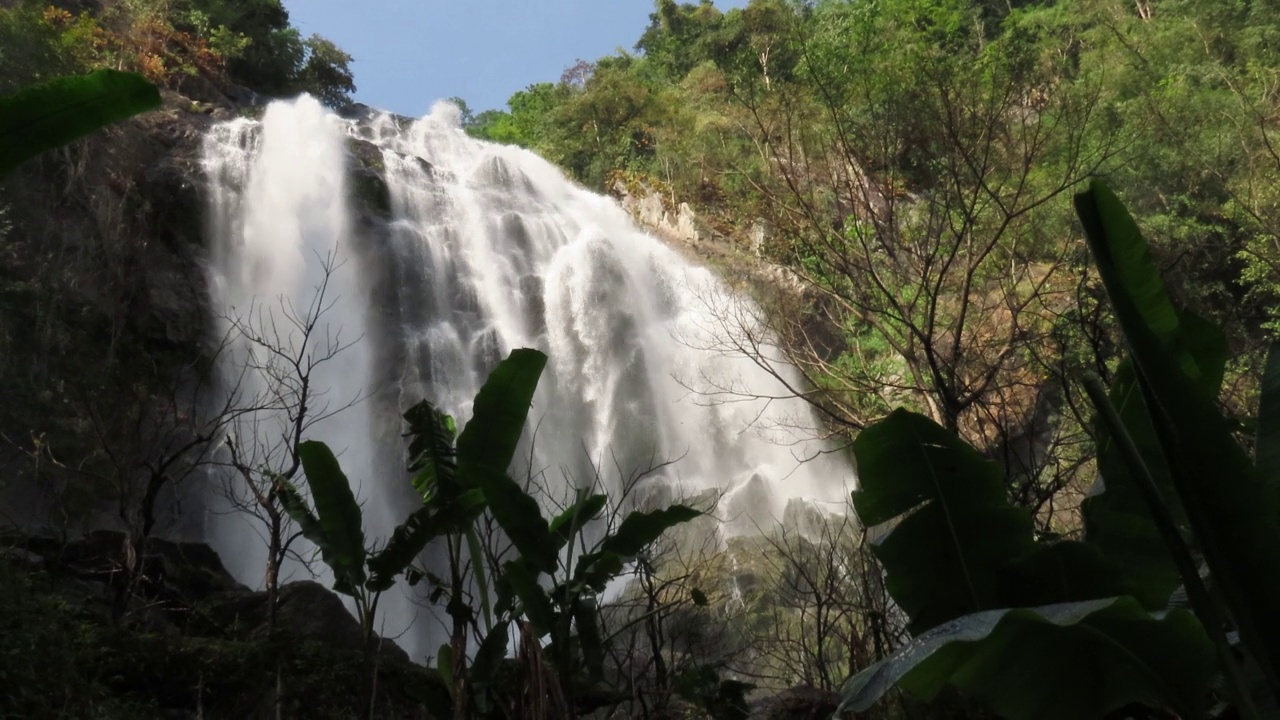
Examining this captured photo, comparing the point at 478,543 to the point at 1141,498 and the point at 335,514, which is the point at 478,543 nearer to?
the point at 335,514

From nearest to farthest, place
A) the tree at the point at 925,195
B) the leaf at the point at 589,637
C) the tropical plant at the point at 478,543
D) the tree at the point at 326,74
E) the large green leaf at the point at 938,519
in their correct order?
the large green leaf at the point at 938,519 → the tropical plant at the point at 478,543 → the leaf at the point at 589,637 → the tree at the point at 925,195 → the tree at the point at 326,74

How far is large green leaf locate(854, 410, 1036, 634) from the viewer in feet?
9.46

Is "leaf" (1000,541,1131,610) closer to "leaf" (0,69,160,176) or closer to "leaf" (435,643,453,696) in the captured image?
"leaf" (435,643,453,696)

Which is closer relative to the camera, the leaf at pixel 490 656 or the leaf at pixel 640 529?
the leaf at pixel 490 656

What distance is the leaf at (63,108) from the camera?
2.72m

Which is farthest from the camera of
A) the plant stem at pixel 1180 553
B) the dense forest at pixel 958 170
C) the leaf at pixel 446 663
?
the dense forest at pixel 958 170

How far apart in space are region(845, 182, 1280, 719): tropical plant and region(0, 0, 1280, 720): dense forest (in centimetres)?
1

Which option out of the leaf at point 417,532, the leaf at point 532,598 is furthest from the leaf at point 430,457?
the leaf at point 532,598

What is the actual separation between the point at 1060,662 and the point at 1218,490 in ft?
2.35

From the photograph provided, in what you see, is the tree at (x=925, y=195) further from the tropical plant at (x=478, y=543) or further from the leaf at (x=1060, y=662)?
the leaf at (x=1060, y=662)

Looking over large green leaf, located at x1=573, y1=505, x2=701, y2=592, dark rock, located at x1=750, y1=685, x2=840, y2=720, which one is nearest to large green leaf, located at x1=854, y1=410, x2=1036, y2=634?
large green leaf, located at x1=573, y1=505, x2=701, y2=592

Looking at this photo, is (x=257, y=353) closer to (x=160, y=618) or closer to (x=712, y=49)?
(x=160, y=618)

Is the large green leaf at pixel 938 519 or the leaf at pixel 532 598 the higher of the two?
the leaf at pixel 532 598

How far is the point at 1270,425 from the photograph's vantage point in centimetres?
251
